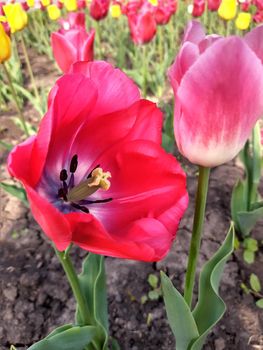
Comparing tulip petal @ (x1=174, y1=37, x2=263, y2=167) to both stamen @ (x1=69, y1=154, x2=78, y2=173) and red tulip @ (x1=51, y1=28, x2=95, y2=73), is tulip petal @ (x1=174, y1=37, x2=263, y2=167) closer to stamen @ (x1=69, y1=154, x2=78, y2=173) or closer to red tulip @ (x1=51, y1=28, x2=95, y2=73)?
stamen @ (x1=69, y1=154, x2=78, y2=173)

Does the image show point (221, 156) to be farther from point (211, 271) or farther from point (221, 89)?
point (211, 271)

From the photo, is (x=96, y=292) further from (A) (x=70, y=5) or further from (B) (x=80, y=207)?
(A) (x=70, y=5)

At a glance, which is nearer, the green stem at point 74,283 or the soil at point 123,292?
the green stem at point 74,283

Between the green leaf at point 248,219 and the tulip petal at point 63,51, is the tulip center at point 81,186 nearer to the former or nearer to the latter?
the tulip petal at point 63,51

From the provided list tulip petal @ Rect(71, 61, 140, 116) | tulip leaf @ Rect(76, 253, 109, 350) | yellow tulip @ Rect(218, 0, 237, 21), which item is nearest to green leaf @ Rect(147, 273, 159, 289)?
tulip leaf @ Rect(76, 253, 109, 350)

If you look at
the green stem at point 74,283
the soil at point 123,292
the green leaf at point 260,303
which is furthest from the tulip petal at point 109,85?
the green leaf at point 260,303

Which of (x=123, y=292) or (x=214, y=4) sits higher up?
(x=214, y=4)

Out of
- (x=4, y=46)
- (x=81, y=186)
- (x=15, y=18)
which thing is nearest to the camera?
(x=81, y=186)

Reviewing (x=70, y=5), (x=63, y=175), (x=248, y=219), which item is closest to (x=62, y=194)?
(x=63, y=175)
